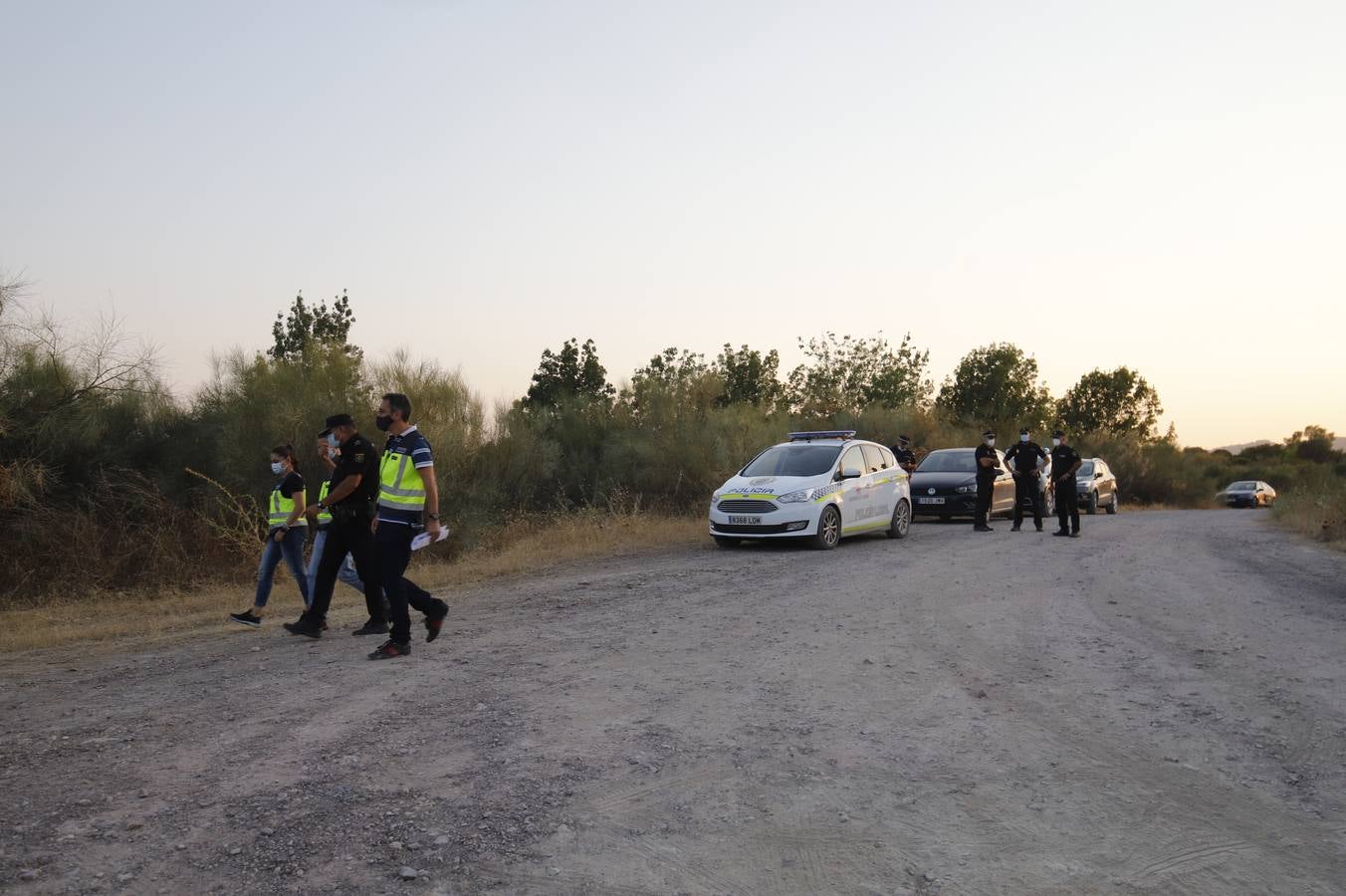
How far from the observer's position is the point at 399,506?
26.1 feet

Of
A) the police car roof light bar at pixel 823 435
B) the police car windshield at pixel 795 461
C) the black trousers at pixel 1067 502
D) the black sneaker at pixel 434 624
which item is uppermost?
the police car roof light bar at pixel 823 435

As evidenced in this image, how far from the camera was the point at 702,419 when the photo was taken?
31.5m

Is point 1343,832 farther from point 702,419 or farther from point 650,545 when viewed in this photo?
point 702,419

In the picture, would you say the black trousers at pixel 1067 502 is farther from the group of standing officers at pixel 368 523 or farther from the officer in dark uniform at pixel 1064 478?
the group of standing officers at pixel 368 523

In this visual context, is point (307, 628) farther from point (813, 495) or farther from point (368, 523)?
point (813, 495)

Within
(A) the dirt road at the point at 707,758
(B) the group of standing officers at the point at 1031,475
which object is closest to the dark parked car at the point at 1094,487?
(B) the group of standing officers at the point at 1031,475

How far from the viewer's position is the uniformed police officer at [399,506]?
791 cm

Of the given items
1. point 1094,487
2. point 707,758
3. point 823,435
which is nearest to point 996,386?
point 1094,487

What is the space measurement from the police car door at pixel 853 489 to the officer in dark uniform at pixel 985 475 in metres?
3.11

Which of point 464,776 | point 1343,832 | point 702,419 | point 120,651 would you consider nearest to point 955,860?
point 1343,832

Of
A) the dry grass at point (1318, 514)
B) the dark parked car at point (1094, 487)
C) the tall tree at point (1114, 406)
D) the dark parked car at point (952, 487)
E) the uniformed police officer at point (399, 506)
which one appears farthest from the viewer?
the tall tree at point (1114, 406)

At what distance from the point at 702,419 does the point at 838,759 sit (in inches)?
1031

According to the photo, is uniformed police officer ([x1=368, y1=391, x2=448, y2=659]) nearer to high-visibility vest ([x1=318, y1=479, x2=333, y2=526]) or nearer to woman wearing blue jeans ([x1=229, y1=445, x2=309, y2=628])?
high-visibility vest ([x1=318, y1=479, x2=333, y2=526])

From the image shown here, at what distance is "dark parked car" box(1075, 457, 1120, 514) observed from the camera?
28.5m
